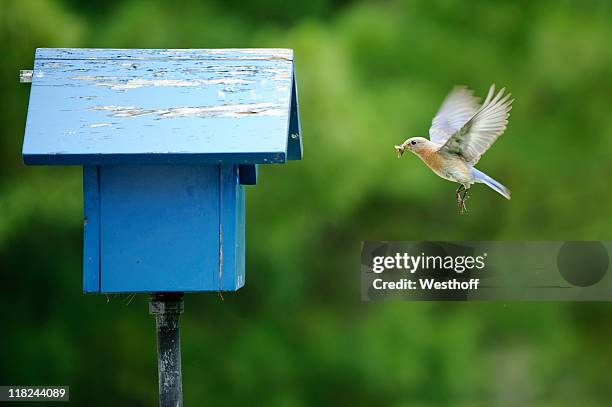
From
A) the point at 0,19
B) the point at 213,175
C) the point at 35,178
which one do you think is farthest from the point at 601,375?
the point at 213,175

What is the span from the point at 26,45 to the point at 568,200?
104 inches

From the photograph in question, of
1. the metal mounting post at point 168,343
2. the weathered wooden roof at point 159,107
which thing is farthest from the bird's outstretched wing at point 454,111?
the metal mounting post at point 168,343

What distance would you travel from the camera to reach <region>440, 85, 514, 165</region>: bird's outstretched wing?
221cm

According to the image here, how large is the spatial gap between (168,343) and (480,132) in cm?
78

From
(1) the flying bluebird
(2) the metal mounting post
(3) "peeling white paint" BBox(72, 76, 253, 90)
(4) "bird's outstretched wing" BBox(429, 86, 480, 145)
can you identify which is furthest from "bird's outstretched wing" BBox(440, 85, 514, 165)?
(2) the metal mounting post

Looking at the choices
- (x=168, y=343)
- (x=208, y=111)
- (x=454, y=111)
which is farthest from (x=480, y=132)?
(x=168, y=343)

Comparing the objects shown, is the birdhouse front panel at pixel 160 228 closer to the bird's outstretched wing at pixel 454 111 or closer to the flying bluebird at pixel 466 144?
the flying bluebird at pixel 466 144

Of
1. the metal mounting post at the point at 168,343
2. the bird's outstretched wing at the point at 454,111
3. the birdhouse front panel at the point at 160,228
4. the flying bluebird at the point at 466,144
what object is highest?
the bird's outstretched wing at the point at 454,111

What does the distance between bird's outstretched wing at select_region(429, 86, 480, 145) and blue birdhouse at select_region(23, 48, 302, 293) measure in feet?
1.80

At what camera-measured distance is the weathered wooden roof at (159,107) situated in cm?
198

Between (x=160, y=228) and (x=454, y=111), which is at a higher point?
(x=454, y=111)

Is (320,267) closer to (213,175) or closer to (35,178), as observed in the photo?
(35,178)

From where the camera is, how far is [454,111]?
257cm

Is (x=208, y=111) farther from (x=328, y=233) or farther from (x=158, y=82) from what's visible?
(x=328, y=233)
